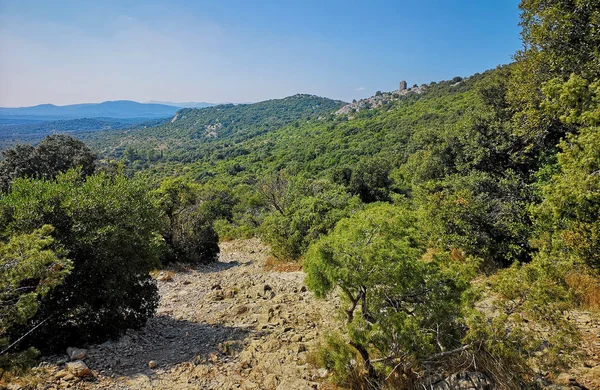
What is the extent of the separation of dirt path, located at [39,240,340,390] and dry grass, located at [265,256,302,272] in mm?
2506

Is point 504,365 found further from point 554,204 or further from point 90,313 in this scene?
point 90,313

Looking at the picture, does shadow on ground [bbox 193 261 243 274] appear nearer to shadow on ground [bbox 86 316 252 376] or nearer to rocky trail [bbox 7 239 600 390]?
rocky trail [bbox 7 239 600 390]

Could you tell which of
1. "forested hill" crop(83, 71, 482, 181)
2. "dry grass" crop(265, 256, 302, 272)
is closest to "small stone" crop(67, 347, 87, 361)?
"dry grass" crop(265, 256, 302, 272)

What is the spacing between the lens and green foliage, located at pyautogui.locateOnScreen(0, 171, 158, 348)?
238 inches

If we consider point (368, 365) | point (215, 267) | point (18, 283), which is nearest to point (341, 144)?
point (215, 267)

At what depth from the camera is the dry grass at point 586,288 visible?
19.7ft

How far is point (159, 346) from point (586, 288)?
8.75 meters

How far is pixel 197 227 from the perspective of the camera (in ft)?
54.3

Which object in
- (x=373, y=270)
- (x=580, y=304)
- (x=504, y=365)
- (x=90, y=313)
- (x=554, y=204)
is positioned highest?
(x=554, y=204)

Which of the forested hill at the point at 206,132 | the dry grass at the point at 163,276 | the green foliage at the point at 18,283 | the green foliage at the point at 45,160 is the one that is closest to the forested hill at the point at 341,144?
the forested hill at the point at 206,132

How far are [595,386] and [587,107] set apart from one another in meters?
3.78

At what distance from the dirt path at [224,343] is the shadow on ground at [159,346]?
0.05 ft

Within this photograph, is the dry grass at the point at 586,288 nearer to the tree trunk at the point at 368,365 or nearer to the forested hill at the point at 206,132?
the tree trunk at the point at 368,365

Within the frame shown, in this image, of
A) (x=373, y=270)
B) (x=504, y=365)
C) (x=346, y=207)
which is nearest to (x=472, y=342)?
(x=504, y=365)
